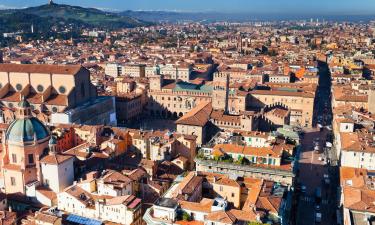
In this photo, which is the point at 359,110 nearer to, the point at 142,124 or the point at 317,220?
the point at 317,220

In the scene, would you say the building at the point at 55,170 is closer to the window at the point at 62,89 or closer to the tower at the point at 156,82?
the window at the point at 62,89

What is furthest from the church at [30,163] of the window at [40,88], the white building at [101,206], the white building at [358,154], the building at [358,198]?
the white building at [358,154]

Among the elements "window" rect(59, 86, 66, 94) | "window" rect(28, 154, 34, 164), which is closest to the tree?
"window" rect(28, 154, 34, 164)

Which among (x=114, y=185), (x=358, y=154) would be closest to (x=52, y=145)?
(x=114, y=185)

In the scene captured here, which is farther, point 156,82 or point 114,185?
point 156,82

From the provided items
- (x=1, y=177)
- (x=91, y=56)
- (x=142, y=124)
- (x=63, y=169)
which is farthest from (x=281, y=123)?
(x=91, y=56)

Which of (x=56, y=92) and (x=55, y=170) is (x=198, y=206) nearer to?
(x=55, y=170)
